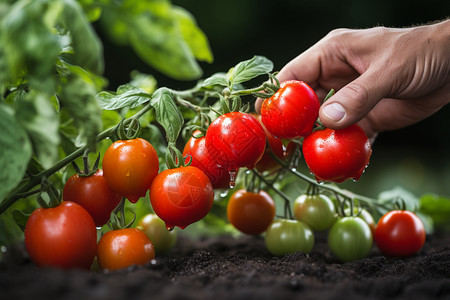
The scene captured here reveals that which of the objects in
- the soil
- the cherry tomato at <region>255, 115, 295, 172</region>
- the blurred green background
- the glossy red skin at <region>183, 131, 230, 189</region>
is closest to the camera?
the soil

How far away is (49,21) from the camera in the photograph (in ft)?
1.58

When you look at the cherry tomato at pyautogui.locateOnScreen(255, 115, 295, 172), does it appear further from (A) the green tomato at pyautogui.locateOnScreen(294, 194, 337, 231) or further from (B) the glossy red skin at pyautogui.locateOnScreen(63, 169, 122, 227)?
(B) the glossy red skin at pyautogui.locateOnScreen(63, 169, 122, 227)

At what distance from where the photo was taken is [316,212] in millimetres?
906

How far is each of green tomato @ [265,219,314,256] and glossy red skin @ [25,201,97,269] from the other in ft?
1.22

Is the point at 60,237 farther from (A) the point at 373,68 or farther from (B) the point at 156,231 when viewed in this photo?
(A) the point at 373,68

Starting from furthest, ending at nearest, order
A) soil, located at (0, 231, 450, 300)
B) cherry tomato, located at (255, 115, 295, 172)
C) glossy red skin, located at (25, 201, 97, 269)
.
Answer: cherry tomato, located at (255, 115, 295, 172) → glossy red skin, located at (25, 201, 97, 269) → soil, located at (0, 231, 450, 300)

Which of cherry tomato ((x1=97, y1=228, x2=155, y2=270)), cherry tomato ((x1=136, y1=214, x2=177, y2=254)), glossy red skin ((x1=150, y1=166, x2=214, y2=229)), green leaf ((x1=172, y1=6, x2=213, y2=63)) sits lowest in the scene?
cherry tomato ((x1=136, y1=214, x2=177, y2=254))

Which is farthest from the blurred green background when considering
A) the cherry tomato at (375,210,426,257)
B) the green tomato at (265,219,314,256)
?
the green tomato at (265,219,314,256)

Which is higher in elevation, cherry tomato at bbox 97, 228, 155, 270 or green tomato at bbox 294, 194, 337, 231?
cherry tomato at bbox 97, 228, 155, 270

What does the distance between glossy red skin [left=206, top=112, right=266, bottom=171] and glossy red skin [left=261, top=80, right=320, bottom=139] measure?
0.11 ft

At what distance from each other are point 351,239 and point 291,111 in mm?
334

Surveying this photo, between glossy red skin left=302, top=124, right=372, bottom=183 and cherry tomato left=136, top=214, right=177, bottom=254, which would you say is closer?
glossy red skin left=302, top=124, right=372, bottom=183

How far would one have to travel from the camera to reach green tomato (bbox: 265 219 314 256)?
838 mm

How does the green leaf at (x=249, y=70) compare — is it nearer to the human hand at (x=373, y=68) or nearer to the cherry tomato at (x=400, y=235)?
the human hand at (x=373, y=68)
